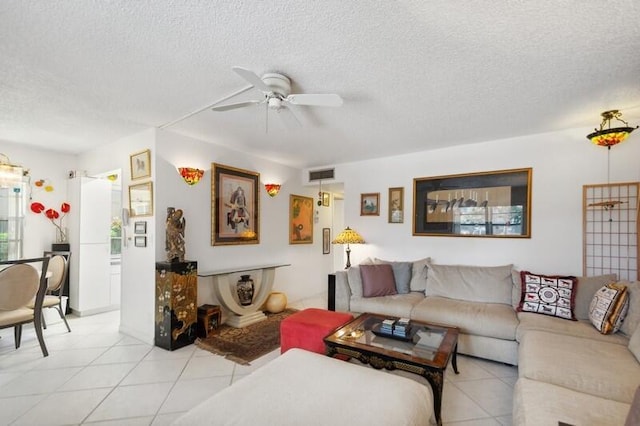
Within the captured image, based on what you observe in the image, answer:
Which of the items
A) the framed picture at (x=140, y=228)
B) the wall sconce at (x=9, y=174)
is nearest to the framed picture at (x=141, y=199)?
the framed picture at (x=140, y=228)

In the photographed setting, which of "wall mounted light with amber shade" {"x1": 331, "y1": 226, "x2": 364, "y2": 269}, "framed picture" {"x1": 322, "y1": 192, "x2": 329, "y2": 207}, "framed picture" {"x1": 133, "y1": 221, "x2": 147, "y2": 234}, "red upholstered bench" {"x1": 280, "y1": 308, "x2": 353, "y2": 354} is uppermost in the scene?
"framed picture" {"x1": 322, "y1": 192, "x2": 329, "y2": 207}

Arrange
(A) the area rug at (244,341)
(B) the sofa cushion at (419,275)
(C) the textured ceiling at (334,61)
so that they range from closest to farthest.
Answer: (C) the textured ceiling at (334,61)
(A) the area rug at (244,341)
(B) the sofa cushion at (419,275)

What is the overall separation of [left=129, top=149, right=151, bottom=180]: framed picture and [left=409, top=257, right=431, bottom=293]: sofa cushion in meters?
3.52

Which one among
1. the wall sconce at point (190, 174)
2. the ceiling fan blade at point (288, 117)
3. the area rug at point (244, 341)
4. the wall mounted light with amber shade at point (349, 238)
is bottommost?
the area rug at point (244, 341)

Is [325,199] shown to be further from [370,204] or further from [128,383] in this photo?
[128,383]

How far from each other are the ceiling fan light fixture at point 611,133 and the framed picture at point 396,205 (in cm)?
216

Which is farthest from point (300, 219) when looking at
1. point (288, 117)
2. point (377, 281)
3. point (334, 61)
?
point (334, 61)

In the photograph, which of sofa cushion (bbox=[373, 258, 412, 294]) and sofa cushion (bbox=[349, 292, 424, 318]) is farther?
sofa cushion (bbox=[373, 258, 412, 294])

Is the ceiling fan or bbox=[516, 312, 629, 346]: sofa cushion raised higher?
the ceiling fan

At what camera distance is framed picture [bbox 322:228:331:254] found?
6008 millimetres

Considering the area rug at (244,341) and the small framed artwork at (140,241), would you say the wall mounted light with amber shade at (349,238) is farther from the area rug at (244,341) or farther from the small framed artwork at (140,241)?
the small framed artwork at (140,241)

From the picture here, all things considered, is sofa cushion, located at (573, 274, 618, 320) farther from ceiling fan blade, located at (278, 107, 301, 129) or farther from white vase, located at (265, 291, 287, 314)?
white vase, located at (265, 291, 287, 314)

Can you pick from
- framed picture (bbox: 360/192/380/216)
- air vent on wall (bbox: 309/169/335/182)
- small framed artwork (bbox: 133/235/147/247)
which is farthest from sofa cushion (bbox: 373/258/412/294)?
small framed artwork (bbox: 133/235/147/247)

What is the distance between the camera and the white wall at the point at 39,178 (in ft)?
13.3
